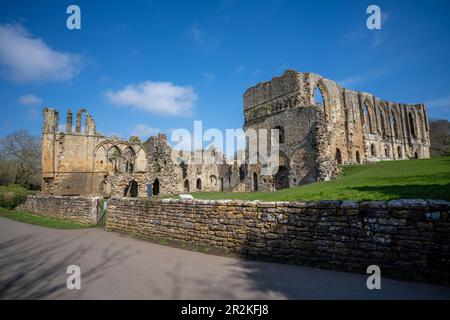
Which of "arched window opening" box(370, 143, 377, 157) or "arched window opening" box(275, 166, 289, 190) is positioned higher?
"arched window opening" box(370, 143, 377, 157)

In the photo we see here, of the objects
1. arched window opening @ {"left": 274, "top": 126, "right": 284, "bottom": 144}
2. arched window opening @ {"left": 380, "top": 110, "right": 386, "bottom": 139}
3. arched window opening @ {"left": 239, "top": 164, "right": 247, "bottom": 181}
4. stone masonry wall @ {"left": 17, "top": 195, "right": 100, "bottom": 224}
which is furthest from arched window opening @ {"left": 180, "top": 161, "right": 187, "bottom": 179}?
arched window opening @ {"left": 380, "top": 110, "right": 386, "bottom": 139}

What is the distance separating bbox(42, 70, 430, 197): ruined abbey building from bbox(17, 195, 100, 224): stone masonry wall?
455 centimetres

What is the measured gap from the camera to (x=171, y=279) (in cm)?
509

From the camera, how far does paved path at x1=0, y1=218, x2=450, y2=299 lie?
14.1 ft

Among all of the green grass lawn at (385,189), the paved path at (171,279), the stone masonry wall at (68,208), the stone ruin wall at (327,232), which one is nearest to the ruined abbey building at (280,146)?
the stone masonry wall at (68,208)

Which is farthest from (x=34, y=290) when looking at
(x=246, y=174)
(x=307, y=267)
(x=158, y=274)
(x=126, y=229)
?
(x=246, y=174)

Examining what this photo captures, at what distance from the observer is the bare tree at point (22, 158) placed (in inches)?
1695

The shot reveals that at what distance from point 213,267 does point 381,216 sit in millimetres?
3602

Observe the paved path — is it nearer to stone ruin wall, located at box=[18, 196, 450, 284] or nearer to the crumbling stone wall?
stone ruin wall, located at box=[18, 196, 450, 284]

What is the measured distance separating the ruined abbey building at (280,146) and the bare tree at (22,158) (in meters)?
18.6

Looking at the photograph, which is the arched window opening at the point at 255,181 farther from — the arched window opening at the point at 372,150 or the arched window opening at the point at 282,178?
the arched window opening at the point at 372,150

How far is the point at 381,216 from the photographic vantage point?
502 centimetres
